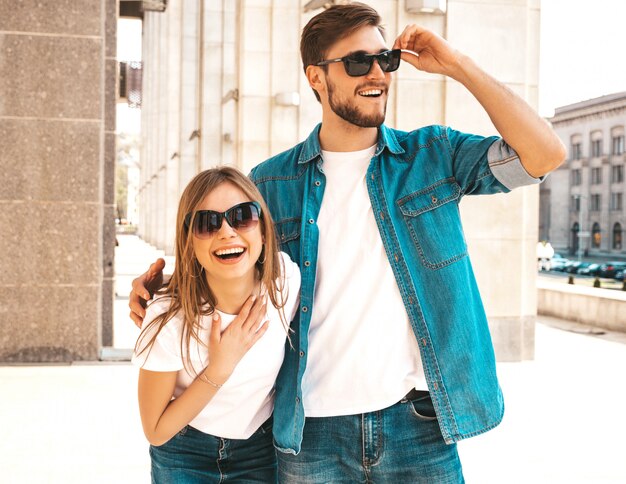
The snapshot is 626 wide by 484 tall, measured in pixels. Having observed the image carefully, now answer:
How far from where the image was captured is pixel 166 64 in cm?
4469

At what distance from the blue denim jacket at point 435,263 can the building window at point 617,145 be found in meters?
80.1

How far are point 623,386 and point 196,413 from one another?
7.53 metres

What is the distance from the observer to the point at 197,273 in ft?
8.30

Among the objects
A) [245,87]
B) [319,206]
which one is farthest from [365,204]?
[245,87]

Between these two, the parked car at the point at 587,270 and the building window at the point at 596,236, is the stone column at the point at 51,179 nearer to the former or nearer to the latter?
the parked car at the point at 587,270

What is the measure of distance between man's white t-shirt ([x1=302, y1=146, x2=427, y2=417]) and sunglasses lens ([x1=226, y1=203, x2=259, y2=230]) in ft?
0.93

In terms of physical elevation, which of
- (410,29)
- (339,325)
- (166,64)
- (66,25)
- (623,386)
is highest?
(166,64)

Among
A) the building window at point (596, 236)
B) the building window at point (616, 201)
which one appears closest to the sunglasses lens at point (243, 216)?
the building window at point (616, 201)

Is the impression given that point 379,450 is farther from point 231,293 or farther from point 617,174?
point 617,174

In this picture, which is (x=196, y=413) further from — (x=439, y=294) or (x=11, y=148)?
(x=11, y=148)

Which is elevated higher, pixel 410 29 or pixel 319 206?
pixel 410 29

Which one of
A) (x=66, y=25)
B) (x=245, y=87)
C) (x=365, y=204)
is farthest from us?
(x=245, y=87)

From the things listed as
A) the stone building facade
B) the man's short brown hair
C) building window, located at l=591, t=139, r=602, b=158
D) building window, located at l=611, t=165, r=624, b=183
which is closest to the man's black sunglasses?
the man's short brown hair

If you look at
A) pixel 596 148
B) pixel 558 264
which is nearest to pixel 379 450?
pixel 558 264
